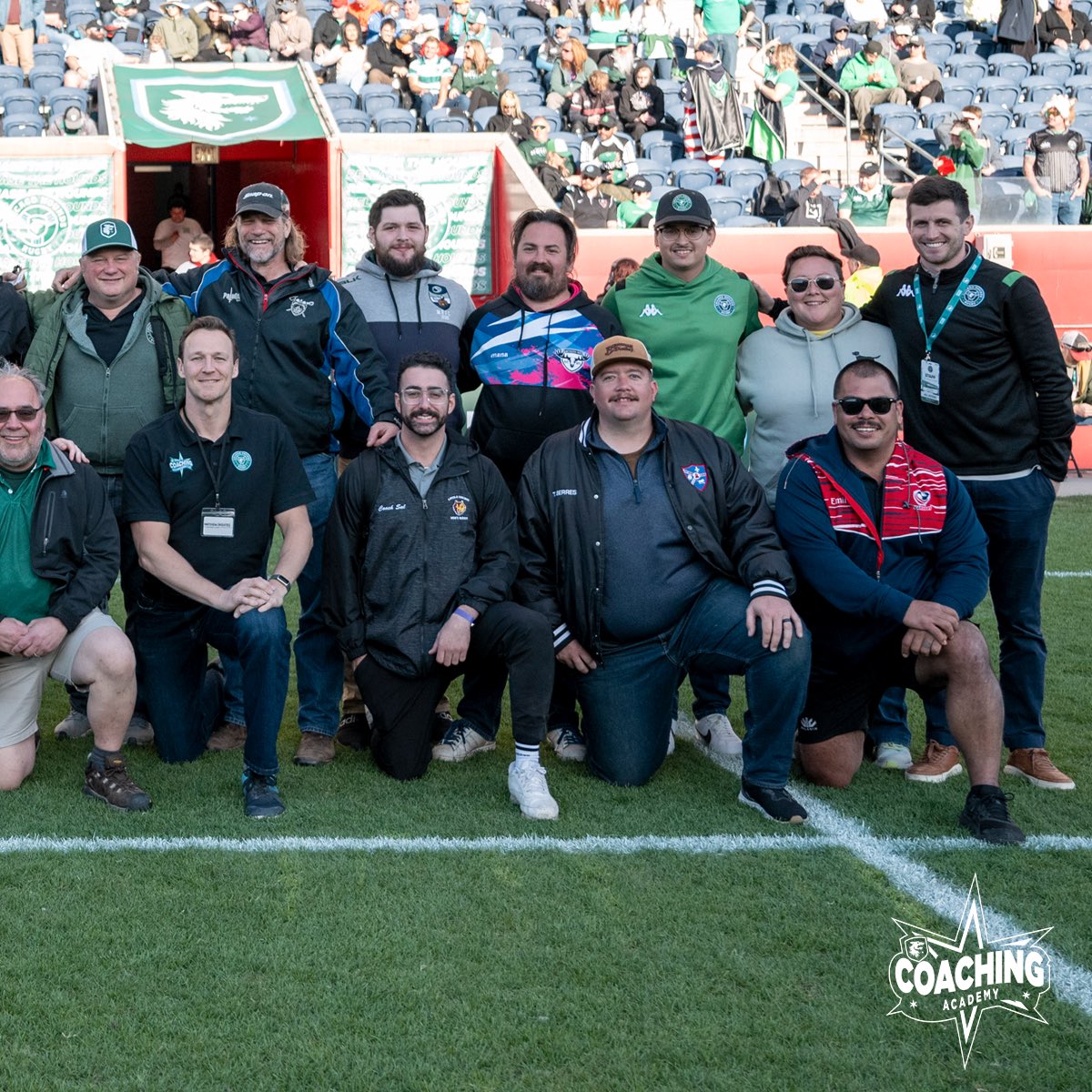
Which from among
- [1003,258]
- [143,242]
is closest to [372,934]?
[1003,258]

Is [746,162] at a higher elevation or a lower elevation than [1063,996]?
higher

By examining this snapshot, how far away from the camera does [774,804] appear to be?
4348mm

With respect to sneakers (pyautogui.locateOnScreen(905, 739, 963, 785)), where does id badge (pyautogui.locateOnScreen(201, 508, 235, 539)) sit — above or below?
above

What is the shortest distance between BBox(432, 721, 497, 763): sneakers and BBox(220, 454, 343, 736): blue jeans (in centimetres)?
41

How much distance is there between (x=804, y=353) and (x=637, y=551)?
1002mm

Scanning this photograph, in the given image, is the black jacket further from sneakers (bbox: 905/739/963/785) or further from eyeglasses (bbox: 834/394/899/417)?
sneakers (bbox: 905/739/963/785)

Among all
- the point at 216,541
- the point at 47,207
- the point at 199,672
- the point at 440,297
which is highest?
the point at 440,297

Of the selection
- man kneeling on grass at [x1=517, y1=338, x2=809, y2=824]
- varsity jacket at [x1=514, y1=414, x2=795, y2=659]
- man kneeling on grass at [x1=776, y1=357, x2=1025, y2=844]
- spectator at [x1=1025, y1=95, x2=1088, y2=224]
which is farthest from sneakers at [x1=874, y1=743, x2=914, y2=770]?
spectator at [x1=1025, y1=95, x2=1088, y2=224]

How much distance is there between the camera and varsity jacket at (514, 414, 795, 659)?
4648mm

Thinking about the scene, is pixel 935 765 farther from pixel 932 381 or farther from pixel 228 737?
pixel 228 737

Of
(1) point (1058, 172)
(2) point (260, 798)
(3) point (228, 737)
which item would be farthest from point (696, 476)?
(1) point (1058, 172)

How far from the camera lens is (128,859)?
12.8 ft

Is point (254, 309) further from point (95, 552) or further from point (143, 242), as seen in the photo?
point (143, 242)

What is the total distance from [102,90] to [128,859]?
43.0 ft
